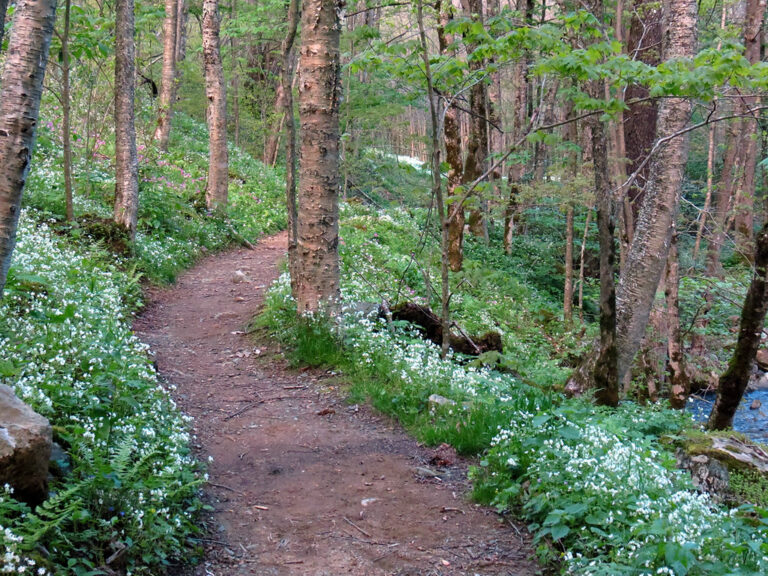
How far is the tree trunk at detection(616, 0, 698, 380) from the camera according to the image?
771 cm

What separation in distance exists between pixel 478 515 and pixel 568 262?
11133 mm

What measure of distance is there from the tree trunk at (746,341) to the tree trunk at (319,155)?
459 centimetres

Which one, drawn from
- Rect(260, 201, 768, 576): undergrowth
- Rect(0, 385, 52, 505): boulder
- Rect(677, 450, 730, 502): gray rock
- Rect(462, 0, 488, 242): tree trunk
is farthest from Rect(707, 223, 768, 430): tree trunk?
Rect(462, 0, 488, 242): tree trunk

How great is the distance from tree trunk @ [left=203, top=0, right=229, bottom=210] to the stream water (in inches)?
454

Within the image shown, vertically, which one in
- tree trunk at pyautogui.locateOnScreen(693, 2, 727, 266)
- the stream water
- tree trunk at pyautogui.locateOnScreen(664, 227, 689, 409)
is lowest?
the stream water

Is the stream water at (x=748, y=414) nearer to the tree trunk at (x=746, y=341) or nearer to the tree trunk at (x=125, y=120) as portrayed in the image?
the tree trunk at (x=746, y=341)

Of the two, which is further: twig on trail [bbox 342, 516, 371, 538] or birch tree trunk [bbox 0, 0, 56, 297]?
twig on trail [bbox 342, 516, 371, 538]

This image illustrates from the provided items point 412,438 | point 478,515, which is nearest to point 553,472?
point 478,515

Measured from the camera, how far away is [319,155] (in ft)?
24.5

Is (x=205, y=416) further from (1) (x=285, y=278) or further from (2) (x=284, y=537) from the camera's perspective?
(1) (x=285, y=278)

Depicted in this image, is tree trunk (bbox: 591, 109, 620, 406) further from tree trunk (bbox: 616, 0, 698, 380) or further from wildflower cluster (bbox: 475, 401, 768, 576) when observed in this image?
wildflower cluster (bbox: 475, 401, 768, 576)

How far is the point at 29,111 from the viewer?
142 inches

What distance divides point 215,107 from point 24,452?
1293 cm

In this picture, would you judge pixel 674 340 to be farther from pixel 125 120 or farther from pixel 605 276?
pixel 125 120
